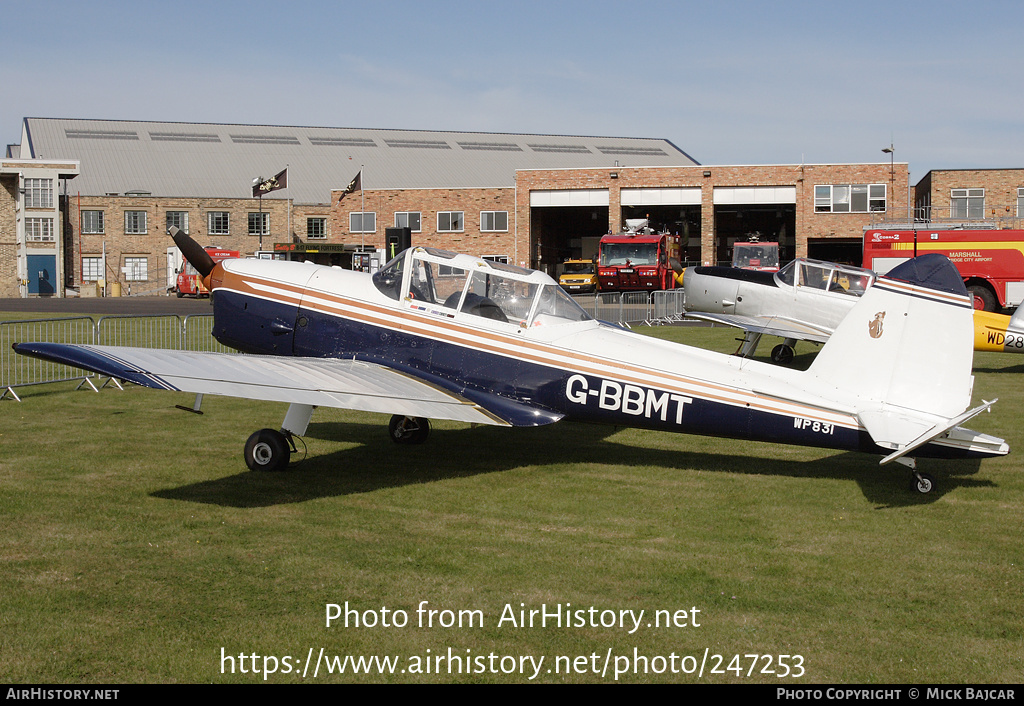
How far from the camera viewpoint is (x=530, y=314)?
29.5ft

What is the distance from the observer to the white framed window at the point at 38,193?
54125 millimetres

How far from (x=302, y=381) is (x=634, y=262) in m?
36.2

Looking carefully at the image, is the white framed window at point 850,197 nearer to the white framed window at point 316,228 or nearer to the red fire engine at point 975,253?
the red fire engine at point 975,253

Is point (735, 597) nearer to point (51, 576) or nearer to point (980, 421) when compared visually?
point (51, 576)

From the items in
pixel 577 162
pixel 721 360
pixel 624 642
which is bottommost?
pixel 624 642

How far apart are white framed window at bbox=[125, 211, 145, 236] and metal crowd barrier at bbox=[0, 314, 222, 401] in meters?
38.0

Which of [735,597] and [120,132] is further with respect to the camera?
[120,132]

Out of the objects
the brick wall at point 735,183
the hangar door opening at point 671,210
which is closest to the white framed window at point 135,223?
the brick wall at point 735,183

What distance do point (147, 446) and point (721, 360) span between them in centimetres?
609

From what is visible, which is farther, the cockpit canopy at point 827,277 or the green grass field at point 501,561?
the cockpit canopy at point 827,277

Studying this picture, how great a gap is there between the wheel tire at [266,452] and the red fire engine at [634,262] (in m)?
35.4

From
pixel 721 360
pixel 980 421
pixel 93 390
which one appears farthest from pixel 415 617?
pixel 93 390

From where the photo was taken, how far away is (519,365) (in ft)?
29.1

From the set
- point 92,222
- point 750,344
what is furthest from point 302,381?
point 92,222
